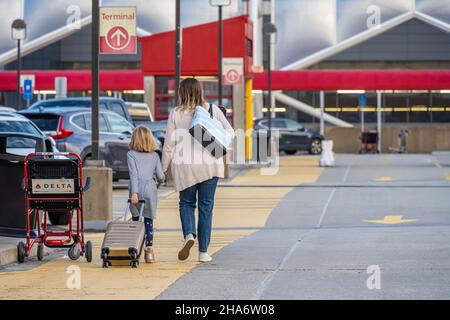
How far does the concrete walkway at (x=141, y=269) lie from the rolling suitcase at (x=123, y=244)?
0.35ft

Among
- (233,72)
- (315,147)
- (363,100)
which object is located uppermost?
(233,72)

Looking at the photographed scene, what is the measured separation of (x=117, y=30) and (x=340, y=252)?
323 inches

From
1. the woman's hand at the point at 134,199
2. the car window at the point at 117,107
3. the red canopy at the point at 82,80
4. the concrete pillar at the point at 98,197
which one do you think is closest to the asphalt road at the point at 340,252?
the woman's hand at the point at 134,199

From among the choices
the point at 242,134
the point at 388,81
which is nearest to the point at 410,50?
the point at 388,81

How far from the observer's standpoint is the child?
14.4 metres

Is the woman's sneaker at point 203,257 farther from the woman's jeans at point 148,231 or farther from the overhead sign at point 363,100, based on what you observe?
the overhead sign at point 363,100

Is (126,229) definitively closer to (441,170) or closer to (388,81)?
(441,170)

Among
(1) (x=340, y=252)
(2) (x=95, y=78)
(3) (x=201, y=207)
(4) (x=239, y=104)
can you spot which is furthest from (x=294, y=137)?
(3) (x=201, y=207)

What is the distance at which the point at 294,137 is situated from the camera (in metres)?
54.9

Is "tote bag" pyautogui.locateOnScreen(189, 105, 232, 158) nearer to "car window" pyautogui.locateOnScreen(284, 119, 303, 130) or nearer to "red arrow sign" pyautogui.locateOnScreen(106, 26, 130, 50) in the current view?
"red arrow sign" pyautogui.locateOnScreen(106, 26, 130, 50)

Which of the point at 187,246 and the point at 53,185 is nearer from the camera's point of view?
the point at 187,246

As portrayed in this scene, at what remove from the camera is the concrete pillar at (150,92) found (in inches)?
1558

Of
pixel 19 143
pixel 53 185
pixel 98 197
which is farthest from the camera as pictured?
pixel 19 143

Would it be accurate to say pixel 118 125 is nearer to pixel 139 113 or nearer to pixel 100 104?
pixel 100 104
